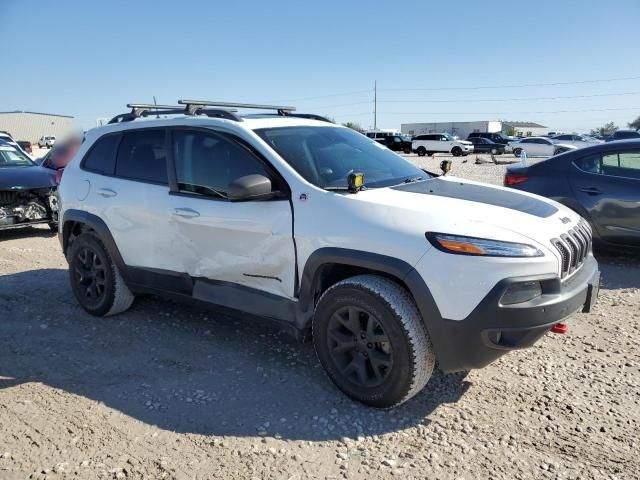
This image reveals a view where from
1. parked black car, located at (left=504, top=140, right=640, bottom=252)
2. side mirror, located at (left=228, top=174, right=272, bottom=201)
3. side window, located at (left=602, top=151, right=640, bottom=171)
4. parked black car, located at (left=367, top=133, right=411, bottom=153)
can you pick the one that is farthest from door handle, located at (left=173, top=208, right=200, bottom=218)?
parked black car, located at (left=367, top=133, right=411, bottom=153)

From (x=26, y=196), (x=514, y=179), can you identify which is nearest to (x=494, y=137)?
(x=514, y=179)

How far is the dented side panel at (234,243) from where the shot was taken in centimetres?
342

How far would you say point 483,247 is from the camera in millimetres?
2756

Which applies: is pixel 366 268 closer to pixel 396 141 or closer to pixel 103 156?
pixel 103 156

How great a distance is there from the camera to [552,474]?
2562 mm

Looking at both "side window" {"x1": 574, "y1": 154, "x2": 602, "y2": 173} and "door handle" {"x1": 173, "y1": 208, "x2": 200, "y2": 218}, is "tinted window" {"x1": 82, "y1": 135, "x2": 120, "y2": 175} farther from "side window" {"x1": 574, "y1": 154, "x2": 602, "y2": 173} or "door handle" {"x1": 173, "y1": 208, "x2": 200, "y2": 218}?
"side window" {"x1": 574, "y1": 154, "x2": 602, "y2": 173}

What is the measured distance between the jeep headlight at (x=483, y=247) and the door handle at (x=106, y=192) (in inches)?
118

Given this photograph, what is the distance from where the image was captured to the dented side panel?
11.2 ft

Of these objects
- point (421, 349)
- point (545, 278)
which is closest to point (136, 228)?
point (421, 349)

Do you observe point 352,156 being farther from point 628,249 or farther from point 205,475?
point 628,249

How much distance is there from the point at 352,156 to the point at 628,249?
4.03m

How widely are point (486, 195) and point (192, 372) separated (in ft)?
7.86

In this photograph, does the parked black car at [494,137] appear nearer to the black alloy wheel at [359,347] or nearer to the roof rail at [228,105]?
the roof rail at [228,105]

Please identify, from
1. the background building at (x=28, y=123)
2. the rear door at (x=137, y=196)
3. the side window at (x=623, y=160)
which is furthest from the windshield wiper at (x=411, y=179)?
the background building at (x=28, y=123)
